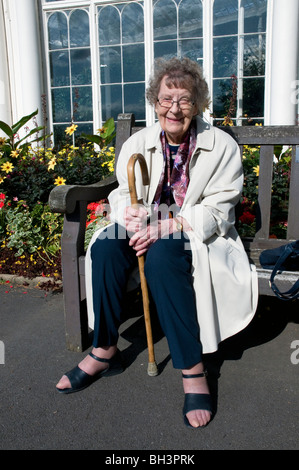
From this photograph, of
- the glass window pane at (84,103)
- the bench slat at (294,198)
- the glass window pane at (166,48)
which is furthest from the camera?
the glass window pane at (84,103)

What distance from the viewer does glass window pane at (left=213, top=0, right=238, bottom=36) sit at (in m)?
5.42

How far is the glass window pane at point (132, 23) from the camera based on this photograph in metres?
5.79

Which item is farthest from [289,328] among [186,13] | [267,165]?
[186,13]

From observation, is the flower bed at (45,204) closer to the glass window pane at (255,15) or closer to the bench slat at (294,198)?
the bench slat at (294,198)

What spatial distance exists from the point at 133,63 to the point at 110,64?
0.36 meters

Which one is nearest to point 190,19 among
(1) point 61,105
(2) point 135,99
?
(2) point 135,99

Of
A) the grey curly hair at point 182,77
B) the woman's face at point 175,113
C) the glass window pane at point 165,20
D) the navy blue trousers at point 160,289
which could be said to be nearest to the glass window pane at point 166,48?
the glass window pane at point 165,20

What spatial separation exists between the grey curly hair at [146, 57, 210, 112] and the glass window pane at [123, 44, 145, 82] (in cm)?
376

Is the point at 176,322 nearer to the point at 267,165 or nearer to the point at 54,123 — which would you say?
the point at 267,165

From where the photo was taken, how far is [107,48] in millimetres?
6027

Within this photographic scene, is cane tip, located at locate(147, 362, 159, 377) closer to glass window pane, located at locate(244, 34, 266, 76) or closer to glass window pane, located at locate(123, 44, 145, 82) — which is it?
glass window pane, located at locate(244, 34, 266, 76)

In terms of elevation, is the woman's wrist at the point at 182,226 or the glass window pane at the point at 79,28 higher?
the glass window pane at the point at 79,28

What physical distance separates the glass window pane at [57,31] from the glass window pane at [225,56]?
86.5 inches

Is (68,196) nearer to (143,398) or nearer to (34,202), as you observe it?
(143,398)
